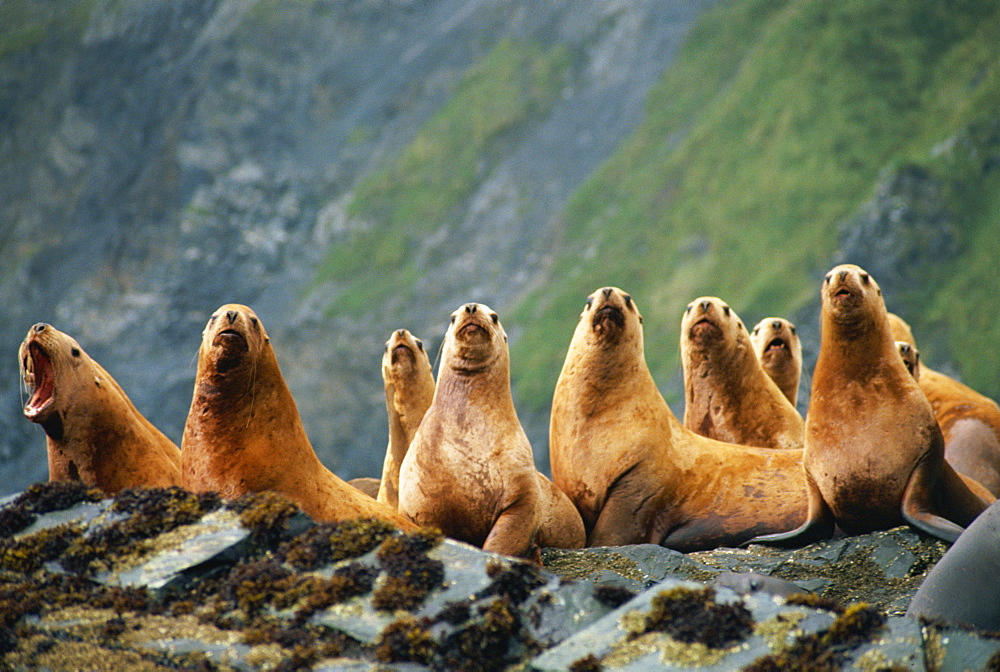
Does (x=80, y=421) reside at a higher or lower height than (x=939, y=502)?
higher

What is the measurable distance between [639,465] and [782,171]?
110 feet

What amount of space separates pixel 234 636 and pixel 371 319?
38770mm

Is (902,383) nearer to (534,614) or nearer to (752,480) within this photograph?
(752,480)

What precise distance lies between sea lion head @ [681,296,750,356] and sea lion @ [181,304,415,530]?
12.6 ft

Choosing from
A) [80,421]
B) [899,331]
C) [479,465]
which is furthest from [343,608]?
[899,331]

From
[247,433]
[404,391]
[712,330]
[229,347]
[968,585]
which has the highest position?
[229,347]

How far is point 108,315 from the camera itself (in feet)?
148

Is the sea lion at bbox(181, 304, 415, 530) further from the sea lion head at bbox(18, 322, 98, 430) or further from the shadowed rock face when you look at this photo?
the shadowed rock face

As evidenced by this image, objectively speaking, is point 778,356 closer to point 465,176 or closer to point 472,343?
point 472,343

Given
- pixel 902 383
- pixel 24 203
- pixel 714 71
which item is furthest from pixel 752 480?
pixel 24 203

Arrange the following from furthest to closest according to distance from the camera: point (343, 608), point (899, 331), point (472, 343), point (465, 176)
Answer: point (465, 176) → point (899, 331) → point (472, 343) → point (343, 608)

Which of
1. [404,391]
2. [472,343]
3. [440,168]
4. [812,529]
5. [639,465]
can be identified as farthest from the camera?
[440,168]

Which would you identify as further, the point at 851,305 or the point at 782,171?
the point at 782,171

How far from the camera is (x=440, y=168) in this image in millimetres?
48094
